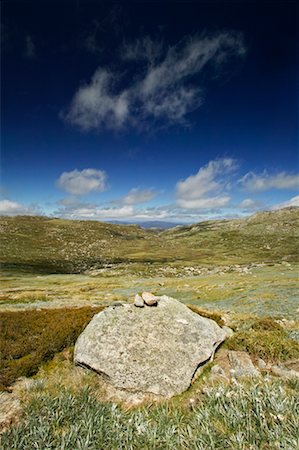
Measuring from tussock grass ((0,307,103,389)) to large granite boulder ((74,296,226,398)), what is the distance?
1.67 m

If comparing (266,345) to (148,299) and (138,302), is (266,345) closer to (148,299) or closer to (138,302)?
(148,299)

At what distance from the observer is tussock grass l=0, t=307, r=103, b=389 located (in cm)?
1082

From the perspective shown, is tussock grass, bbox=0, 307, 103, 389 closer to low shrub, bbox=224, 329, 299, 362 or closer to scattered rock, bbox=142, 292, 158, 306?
scattered rock, bbox=142, 292, 158, 306

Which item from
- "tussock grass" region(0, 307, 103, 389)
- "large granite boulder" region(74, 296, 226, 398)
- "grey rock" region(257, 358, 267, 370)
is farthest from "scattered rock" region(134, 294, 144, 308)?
"grey rock" region(257, 358, 267, 370)

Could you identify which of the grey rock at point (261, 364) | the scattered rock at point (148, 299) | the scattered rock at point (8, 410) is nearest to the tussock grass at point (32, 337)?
the scattered rock at point (8, 410)

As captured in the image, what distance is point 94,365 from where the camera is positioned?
1047 centimetres

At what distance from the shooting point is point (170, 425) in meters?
6.86

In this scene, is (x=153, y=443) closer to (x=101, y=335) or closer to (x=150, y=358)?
(x=150, y=358)

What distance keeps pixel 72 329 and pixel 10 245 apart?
518 feet

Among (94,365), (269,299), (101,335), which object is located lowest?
(269,299)

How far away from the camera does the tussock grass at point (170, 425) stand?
588 cm

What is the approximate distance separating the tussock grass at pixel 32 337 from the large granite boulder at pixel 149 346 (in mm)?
1675

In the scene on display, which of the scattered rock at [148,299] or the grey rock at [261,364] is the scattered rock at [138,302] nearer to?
the scattered rock at [148,299]

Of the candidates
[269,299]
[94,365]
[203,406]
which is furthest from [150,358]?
[269,299]
